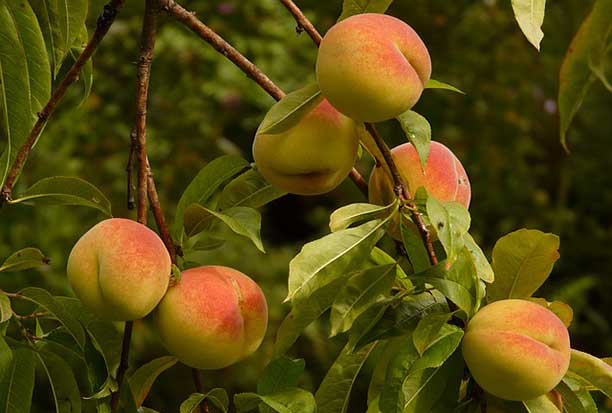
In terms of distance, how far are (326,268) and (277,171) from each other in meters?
0.10

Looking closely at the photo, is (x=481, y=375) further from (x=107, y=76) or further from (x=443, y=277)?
(x=107, y=76)

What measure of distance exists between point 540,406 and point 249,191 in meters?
0.31

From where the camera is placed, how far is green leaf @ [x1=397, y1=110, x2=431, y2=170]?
76 cm

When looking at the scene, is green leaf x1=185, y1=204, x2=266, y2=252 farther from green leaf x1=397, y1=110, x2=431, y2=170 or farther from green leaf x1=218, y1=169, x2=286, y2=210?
green leaf x1=397, y1=110, x2=431, y2=170

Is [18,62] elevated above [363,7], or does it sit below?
above

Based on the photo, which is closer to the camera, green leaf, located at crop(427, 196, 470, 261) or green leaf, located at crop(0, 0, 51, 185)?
green leaf, located at crop(427, 196, 470, 261)

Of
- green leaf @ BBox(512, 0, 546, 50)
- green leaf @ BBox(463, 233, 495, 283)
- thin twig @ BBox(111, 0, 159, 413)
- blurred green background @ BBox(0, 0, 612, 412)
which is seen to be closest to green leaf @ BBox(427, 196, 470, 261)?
green leaf @ BBox(463, 233, 495, 283)

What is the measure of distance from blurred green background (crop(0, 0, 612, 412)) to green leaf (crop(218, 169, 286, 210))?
1.32 m

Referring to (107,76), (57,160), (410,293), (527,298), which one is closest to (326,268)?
(410,293)

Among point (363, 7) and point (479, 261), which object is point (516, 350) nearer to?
point (479, 261)

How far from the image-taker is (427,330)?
0.75 metres

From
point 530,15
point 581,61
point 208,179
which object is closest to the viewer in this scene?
point 581,61

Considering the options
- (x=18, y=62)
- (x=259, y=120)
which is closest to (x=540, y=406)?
(x=18, y=62)

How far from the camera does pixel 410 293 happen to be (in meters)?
0.80
